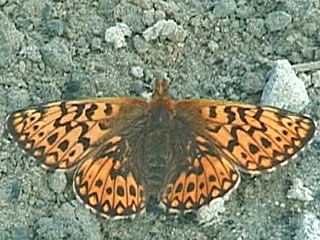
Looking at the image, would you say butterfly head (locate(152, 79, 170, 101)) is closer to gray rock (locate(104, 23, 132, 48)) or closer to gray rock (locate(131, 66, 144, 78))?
gray rock (locate(131, 66, 144, 78))

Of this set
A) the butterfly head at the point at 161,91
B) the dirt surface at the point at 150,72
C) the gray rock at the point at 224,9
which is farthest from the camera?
the gray rock at the point at 224,9

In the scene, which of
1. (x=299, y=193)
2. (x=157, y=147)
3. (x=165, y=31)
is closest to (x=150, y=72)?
(x=165, y=31)

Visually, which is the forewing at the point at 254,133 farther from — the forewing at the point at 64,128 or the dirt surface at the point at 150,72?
the forewing at the point at 64,128

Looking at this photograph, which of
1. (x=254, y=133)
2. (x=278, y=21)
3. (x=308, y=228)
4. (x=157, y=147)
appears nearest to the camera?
(x=308, y=228)

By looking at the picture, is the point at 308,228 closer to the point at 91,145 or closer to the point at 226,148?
the point at 226,148

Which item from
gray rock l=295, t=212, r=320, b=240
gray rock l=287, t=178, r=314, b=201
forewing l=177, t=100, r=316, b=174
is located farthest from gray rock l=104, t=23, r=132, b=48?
gray rock l=295, t=212, r=320, b=240

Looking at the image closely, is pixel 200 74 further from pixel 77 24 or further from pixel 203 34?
pixel 77 24

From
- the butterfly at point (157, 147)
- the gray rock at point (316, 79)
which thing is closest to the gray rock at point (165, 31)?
the butterfly at point (157, 147)

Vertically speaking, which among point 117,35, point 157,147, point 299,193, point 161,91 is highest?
point 117,35
